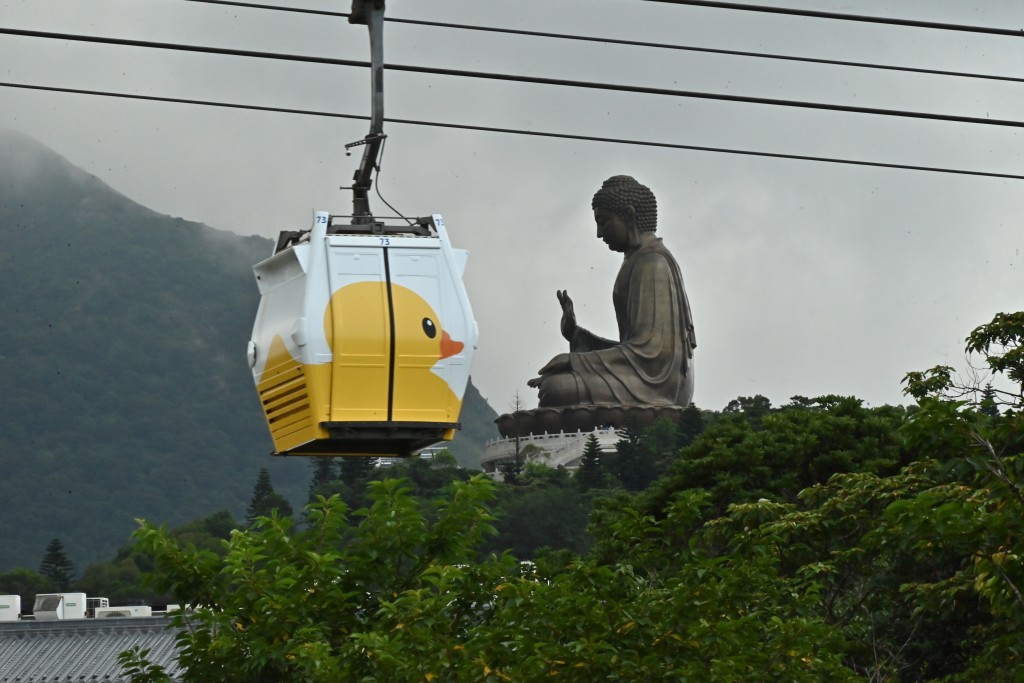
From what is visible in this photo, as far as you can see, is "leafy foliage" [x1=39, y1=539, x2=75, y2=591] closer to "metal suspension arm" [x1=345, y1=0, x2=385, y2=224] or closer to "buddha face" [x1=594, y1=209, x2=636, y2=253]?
"buddha face" [x1=594, y1=209, x2=636, y2=253]

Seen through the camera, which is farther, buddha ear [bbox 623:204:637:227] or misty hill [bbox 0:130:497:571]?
misty hill [bbox 0:130:497:571]

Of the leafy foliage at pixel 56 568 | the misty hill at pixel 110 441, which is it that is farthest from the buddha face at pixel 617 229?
the misty hill at pixel 110 441

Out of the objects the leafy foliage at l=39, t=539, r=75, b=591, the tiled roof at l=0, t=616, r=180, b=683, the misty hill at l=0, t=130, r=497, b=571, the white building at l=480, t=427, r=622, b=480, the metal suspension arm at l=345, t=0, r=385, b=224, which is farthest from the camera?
the misty hill at l=0, t=130, r=497, b=571

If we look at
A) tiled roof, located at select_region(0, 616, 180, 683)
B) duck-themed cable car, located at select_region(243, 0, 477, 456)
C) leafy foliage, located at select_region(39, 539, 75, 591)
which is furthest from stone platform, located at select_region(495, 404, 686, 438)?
duck-themed cable car, located at select_region(243, 0, 477, 456)

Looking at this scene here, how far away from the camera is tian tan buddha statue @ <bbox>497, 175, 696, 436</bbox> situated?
79125 millimetres

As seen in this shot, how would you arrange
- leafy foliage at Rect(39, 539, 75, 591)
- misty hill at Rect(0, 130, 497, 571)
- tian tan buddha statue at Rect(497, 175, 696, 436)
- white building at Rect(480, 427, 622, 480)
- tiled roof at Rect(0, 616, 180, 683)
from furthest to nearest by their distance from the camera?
misty hill at Rect(0, 130, 497, 571), leafy foliage at Rect(39, 539, 75, 591), white building at Rect(480, 427, 622, 480), tian tan buddha statue at Rect(497, 175, 696, 436), tiled roof at Rect(0, 616, 180, 683)

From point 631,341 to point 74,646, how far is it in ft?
132

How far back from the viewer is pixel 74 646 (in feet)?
138

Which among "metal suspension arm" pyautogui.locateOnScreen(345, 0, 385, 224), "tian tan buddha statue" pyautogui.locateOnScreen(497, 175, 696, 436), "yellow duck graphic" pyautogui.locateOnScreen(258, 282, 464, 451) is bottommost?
"yellow duck graphic" pyautogui.locateOnScreen(258, 282, 464, 451)

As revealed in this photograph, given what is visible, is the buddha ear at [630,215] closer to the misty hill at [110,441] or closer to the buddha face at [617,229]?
the buddha face at [617,229]

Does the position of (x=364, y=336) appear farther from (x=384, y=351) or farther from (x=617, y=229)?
(x=617, y=229)

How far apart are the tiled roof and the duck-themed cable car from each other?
30.1 metres

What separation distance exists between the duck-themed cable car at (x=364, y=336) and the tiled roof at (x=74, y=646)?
98.9ft

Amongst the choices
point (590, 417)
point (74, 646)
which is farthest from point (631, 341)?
point (74, 646)
